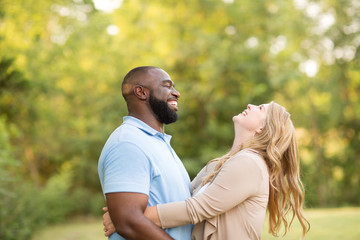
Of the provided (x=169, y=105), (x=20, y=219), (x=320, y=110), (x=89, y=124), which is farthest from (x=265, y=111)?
(x=320, y=110)

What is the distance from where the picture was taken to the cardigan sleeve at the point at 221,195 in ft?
7.74

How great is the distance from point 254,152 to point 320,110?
2148cm

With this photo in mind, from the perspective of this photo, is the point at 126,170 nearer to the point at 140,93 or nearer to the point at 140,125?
the point at 140,125

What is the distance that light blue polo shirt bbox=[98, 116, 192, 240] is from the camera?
219 centimetres

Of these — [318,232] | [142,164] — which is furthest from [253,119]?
[318,232]

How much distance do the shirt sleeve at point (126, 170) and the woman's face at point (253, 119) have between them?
3.11ft

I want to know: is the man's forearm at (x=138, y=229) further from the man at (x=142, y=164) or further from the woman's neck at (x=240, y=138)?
the woman's neck at (x=240, y=138)

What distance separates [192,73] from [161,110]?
58.0 ft

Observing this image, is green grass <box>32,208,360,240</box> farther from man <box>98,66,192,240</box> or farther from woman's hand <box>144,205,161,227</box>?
woman's hand <box>144,205,161,227</box>

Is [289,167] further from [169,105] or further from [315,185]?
[315,185]

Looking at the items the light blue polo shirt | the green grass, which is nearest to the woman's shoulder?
the light blue polo shirt

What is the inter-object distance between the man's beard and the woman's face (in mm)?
564

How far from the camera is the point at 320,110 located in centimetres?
2302

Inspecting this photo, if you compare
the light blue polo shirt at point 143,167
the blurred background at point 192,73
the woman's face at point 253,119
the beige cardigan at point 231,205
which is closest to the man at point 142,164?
the light blue polo shirt at point 143,167
